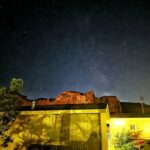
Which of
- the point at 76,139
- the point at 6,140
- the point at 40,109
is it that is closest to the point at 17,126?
the point at 6,140

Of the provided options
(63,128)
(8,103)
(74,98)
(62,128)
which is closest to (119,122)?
(63,128)

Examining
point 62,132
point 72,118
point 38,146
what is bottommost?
point 38,146

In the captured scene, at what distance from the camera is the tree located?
20.1 m

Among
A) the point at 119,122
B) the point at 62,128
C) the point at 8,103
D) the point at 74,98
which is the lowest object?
the point at 62,128

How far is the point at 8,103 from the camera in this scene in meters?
20.2

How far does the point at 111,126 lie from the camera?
25984 mm

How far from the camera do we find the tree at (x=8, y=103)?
20.1 m

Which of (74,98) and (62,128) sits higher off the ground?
(74,98)

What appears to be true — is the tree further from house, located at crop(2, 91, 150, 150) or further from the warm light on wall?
the warm light on wall

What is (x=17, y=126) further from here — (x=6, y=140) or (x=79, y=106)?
(x=79, y=106)

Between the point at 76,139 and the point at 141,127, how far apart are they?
10.3 metres

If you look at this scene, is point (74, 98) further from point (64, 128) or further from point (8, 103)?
point (8, 103)

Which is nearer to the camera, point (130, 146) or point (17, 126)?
point (130, 146)

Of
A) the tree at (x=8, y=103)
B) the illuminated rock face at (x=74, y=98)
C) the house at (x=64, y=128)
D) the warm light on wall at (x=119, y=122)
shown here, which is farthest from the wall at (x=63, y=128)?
the illuminated rock face at (x=74, y=98)
